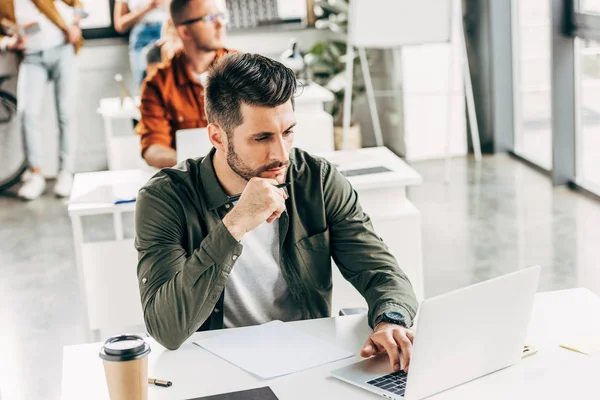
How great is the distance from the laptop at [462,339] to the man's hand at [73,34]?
4995 millimetres

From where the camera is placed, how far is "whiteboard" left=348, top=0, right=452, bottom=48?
219 inches

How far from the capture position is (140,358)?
1418 mm

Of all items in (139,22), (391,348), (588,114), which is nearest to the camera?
(391,348)

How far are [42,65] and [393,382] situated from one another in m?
5.12

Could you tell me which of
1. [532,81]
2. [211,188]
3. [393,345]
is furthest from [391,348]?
[532,81]

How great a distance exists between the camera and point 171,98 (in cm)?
378

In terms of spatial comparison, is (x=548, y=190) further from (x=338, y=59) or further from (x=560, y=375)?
(x=560, y=375)

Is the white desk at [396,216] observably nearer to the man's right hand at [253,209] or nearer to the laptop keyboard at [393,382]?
the man's right hand at [253,209]

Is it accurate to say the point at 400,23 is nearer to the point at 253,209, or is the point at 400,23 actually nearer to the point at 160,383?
the point at 253,209

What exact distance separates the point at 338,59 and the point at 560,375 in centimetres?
516

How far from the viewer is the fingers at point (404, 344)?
167 centimetres

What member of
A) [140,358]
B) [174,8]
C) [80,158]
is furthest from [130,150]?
[140,358]

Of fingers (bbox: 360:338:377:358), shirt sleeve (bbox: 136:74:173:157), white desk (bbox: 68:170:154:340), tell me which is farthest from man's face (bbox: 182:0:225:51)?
fingers (bbox: 360:338:377:358)

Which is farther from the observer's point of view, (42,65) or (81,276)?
(42,65)
